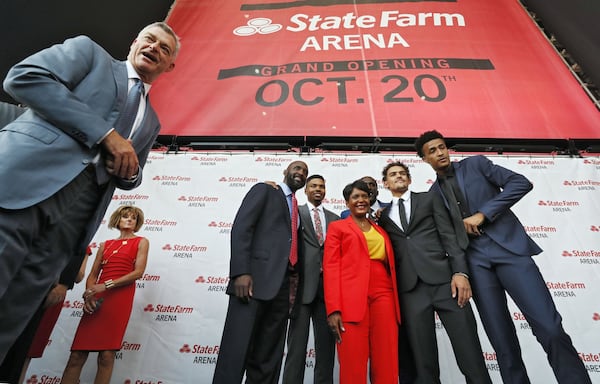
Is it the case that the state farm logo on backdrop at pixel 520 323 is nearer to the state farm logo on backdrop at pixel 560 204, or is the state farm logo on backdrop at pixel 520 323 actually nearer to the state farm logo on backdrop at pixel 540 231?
the state farm logo on backdrop at pixel 540 231

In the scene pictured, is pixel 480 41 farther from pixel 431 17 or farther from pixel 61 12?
pixel 61 12

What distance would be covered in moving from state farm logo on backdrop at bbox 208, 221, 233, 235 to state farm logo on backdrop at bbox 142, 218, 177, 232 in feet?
1.24

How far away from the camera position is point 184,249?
3199 millimetres

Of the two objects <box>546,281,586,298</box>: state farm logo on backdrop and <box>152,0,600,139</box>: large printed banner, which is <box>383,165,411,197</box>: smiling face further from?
<box>546,281,586,298</box>: state farm logo on backdrop

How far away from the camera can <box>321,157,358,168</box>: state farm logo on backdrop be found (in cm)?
367

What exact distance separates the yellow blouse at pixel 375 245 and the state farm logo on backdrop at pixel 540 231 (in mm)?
2090

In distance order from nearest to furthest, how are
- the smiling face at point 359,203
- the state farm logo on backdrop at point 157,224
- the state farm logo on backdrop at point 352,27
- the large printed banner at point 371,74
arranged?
the smiling face at point 359,203
the state farm logo on backdrop at point 157,224
the large printed banner at point 371,74
the state farm logo on backdrop at point 352,27

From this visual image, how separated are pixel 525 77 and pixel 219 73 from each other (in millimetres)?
3883

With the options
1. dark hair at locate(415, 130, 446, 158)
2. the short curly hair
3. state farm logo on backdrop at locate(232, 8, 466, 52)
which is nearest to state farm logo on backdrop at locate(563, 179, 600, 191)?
dark hair at locate(415, 130, 446, 158)

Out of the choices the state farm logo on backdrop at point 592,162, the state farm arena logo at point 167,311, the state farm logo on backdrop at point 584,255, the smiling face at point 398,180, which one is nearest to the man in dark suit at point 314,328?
the smiling face at point 398,180

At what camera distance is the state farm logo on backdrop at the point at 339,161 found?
367 centimetres

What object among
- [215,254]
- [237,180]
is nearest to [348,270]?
[215,254]

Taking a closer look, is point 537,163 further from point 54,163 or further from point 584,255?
point 54,163

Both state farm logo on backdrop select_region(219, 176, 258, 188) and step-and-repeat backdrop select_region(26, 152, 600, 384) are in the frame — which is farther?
state farm logo on backdrop select_region(219, 176, 258, 188)
